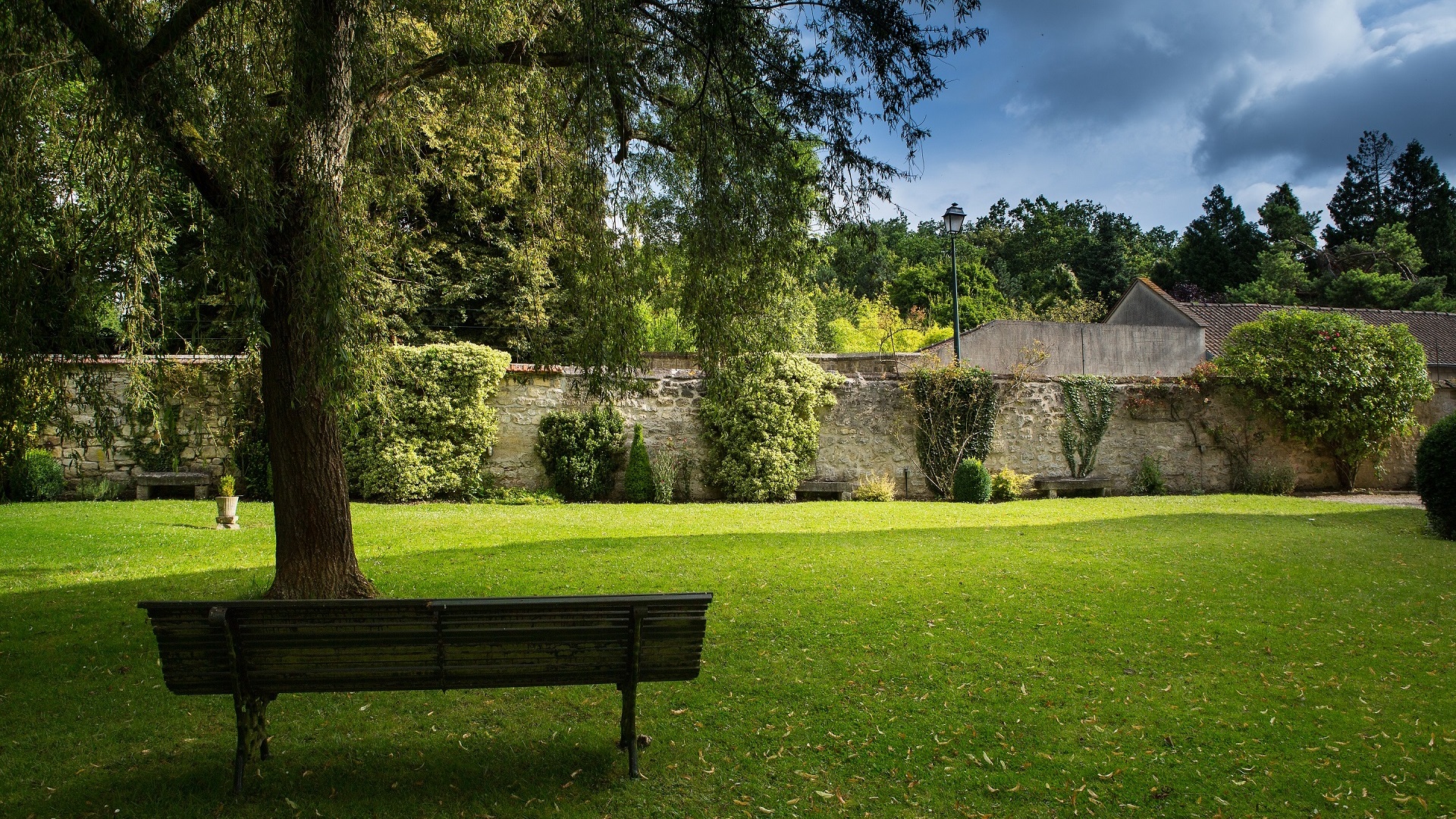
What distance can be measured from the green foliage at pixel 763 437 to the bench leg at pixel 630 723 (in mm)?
9773

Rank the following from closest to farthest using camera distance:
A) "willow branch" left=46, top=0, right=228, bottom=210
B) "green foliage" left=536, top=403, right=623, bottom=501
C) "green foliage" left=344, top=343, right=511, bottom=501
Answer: "willow branch" left=46, top=0, right=228, bottom=210
"green foliage" left=344, top=343, right=511, bottom=501
"green foliage" left=536, top=403, right=623, bottom=501

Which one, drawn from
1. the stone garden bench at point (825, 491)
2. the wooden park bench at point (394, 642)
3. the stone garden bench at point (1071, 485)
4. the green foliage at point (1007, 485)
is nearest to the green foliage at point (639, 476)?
the stone garden bench at point (825, 491)

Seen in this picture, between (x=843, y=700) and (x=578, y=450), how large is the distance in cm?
926

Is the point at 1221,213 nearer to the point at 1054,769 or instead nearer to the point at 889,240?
the point at 889,240

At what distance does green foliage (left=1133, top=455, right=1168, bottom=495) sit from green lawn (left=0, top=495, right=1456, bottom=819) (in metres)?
7.06

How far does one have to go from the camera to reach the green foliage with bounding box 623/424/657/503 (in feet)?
42.9

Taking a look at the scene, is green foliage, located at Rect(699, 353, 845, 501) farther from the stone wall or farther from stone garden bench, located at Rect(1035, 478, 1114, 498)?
stone garden bench, located at Rect(1035, 478, 1114, 498)

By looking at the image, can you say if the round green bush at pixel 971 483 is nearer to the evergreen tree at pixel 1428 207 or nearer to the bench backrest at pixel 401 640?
the bench backrest at pixel 401 640

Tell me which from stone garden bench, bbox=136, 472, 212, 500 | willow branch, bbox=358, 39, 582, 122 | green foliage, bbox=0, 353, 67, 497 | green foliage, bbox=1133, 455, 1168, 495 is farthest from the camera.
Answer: green foliage, bbox=1133, 455, 1168, 495

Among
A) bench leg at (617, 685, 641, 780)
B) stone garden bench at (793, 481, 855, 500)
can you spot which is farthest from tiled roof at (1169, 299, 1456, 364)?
bench leg at (617, 685, 641, 780)

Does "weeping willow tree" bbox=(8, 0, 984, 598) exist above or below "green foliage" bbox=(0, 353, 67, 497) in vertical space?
above

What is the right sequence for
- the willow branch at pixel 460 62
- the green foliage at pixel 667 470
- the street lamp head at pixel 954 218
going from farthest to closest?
the street lamp head at pixel 954 218 → the green foliage at pixel 667 470 → the willow branch at pixel 460 62

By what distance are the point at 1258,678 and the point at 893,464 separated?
9.89 metres

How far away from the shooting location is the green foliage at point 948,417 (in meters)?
14.3
